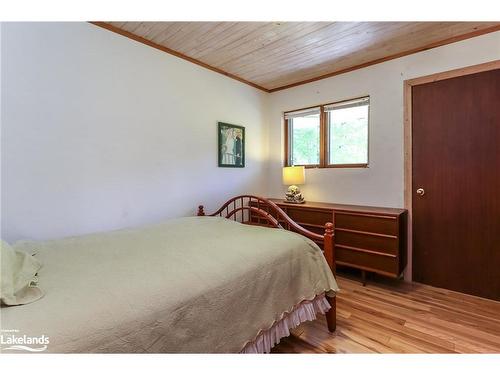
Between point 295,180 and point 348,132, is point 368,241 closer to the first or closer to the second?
point 295,180

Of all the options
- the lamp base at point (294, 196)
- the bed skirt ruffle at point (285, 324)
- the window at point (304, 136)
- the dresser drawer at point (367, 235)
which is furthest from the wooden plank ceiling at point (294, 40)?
the bed skirt ruffle at point (285, 324)

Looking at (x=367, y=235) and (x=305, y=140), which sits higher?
(x=305, y=140)

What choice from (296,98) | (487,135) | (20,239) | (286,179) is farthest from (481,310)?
(20,239)

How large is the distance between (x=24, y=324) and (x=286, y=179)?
8.63 feet

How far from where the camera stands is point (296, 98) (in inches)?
130

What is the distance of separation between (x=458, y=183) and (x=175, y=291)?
99.3 inches

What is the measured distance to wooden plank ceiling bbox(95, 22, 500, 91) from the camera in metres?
2.03

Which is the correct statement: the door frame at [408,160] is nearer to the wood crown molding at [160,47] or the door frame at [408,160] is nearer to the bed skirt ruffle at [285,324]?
the bed skirt ruffle at [285,324]

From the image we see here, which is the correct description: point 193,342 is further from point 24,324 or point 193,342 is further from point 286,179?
point 286,179

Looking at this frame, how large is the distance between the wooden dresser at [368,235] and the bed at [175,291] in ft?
2.97

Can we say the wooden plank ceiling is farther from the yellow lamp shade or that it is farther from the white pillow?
the white pillow

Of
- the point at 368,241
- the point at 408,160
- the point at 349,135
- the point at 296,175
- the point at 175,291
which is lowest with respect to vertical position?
the point at 368,241

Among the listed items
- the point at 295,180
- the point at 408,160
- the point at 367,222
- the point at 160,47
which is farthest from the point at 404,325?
the point at 160,47
